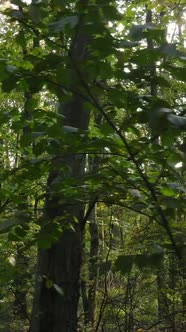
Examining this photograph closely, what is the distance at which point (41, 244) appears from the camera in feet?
6.06

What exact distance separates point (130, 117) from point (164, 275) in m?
7.38

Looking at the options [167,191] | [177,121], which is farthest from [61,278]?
[177,121]

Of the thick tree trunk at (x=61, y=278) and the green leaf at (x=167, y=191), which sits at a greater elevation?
the green leaf at (x=167, y=191)

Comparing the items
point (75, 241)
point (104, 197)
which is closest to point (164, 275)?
point (75, 241)

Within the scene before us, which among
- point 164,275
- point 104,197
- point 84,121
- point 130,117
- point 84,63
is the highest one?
point 84,121

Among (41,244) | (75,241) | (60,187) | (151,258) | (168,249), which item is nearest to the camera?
(151,258)

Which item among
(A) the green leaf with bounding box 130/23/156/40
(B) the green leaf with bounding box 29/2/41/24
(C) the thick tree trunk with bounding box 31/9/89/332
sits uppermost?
(B) the green leaf with bounding box 29/2/41/24

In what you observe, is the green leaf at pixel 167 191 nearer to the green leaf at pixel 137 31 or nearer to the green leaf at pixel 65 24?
the green leaf at pixel 137 31

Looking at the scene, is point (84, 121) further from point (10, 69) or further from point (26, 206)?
point (10, 69)

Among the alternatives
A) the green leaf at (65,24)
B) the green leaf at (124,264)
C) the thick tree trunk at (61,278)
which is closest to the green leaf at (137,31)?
the green leaf at (65,24)

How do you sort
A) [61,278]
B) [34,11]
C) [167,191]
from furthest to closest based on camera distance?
[61,278] → [167,191] → [34,11]

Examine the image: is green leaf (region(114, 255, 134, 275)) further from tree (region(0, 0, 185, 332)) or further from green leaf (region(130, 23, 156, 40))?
green leaf (region(130, 23, 156, 40))

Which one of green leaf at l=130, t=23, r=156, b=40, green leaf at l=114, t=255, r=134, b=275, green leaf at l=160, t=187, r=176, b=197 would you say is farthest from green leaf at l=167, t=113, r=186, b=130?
green leaf at l=160, t=187, r=176, b=197

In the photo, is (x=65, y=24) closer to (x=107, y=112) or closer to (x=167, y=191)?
(x=107, y=112)
